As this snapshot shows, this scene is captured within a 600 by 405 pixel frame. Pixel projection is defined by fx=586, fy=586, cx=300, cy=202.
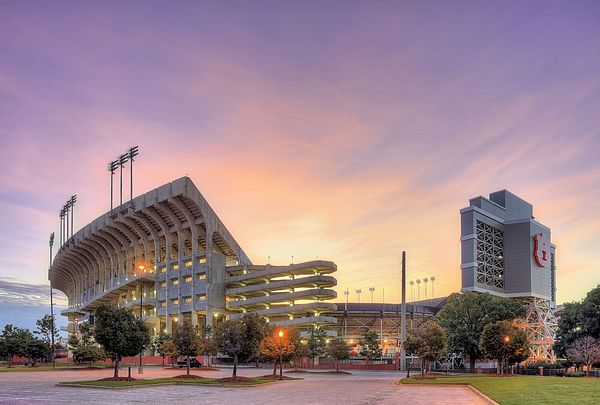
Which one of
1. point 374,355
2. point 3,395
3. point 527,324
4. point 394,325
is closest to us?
point 3,395

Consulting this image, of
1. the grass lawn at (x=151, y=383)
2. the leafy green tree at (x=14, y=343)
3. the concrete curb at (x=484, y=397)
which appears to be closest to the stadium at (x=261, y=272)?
the leafy green tree at (x=14, y=343)

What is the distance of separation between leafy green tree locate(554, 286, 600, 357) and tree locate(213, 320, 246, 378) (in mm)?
48705

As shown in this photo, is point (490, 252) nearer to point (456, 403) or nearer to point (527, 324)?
point (527, 324)

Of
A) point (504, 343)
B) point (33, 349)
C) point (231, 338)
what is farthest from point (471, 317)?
point (33, 349)

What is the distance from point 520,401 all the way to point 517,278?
9616 centimetres

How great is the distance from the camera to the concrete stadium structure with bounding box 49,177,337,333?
11650 cm

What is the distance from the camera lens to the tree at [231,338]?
4794cm

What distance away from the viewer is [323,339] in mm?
97062

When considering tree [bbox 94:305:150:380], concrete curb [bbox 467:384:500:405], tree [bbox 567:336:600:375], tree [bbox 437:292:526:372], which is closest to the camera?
concrete curb [bbox 467:384:500:405]

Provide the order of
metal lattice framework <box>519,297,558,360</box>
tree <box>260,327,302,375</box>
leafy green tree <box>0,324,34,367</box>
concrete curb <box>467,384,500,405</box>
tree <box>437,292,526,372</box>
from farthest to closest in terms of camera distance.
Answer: metal lattice framework <box>519,297,558,360</box>, leafy green tree <box>0,324,34,367</box>, tree <box>437,292,526,372</box>, tree <box>260,327,302,375</box>, concrete curb <box>467,384,500,405</box>

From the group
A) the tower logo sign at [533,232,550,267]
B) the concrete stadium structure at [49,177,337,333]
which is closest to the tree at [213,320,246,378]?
the concrete stadium structure at [49,177,337,333]

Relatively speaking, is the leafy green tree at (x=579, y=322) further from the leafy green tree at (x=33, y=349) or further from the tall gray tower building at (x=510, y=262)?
the leafy green tree at (x=33, y=349)

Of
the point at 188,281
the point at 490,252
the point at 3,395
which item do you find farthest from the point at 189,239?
the point at 3,395

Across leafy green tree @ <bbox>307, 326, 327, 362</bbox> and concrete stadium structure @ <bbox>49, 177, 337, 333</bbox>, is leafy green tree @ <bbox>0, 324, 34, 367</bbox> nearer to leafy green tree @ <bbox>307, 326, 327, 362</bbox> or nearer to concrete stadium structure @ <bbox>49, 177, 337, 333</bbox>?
concrete stadium structure @ <bbox>49, 177, 337, 333</bbox>
